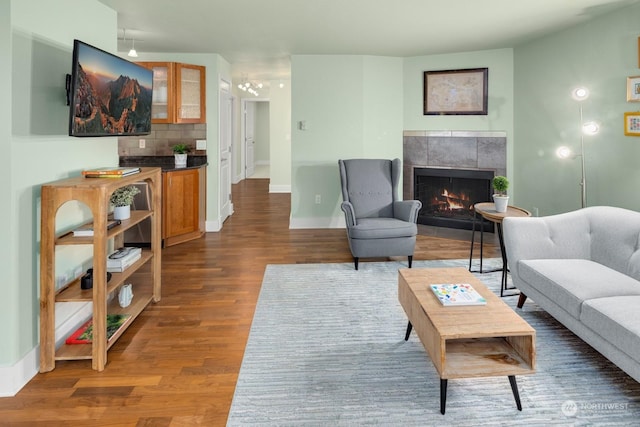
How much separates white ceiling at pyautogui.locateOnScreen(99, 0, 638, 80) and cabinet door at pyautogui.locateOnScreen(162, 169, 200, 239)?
1.59 m

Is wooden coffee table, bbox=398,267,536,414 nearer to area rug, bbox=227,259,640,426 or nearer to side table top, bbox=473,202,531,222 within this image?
area rug, bbox=227,259,640,426

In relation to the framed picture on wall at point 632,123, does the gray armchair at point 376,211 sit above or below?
below

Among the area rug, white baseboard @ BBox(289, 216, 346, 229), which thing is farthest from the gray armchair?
white baseboard @ BBox(289, 216, 346, 229)

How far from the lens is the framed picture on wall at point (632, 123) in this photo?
3.93 m

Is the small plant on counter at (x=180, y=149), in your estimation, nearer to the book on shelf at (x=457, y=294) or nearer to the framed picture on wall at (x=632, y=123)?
the book on shelf at (x=457, y=294)

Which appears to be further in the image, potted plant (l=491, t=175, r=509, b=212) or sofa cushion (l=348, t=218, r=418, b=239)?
sofa cushion (l=348, t=218, r=418, b=239)

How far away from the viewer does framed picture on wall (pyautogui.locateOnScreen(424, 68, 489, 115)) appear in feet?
19.9

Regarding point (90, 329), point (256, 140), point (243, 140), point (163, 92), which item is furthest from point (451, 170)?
point (256, 140)

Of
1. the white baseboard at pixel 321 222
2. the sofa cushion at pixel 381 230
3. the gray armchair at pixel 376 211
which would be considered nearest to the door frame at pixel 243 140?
the white baseboard at pixel 321 222

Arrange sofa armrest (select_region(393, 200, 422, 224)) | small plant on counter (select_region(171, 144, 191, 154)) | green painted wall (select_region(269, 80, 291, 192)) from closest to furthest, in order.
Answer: sofa armrest (select_region(393, 200, 422, 224)) < small plant on counter (select_region(171, 144, 191, 154)) < green painted wall (select_region(269, 80, 291, 192))

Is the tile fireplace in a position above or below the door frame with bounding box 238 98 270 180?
below

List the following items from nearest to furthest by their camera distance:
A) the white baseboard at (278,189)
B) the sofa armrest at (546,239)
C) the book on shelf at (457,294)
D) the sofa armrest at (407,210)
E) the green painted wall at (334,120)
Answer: the book on shelf at (457,294) < the sofa armrest at (546,239) < the sofa armrest at (407,210) < the green painted wall at (334,120) < the white baseboard at (278,189)

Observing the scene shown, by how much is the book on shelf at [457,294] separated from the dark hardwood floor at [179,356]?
3.94 ft

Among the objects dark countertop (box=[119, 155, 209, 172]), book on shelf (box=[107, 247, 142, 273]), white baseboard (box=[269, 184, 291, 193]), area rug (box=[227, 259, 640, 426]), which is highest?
dark countertop (box=[119, 155, 209, 172])
